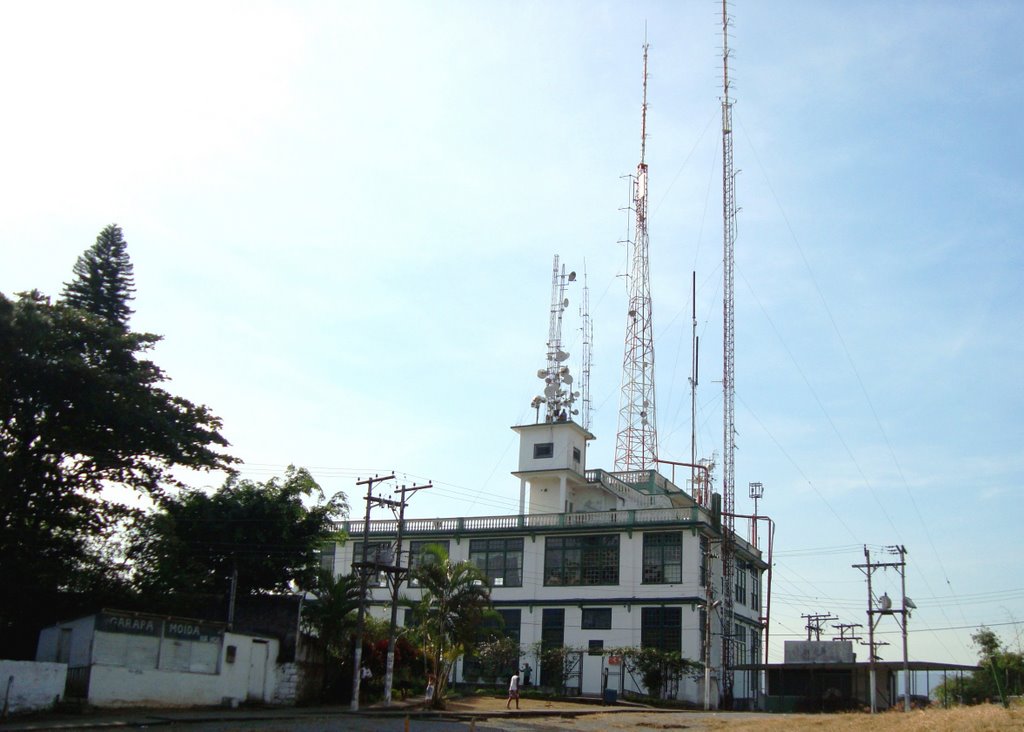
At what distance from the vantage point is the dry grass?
21531 mm

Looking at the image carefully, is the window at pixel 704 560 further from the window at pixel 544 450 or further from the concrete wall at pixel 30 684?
the concrete wall at pixel 30 684

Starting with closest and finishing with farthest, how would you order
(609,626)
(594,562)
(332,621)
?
(332,621), (609,626), (594,562)

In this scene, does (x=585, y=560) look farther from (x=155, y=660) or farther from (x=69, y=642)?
(x=69, y=642)

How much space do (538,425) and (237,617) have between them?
23.1 m

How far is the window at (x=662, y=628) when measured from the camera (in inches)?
1932

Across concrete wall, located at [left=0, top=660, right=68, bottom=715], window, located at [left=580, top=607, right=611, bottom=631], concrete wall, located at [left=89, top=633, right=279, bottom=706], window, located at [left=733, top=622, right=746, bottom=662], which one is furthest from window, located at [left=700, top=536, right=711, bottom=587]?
concrete wall, located at [left=0, top=660, right=68, bottom=715]

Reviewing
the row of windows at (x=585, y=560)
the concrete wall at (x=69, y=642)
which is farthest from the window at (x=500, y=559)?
the concrete wall at (x=69, y=642)

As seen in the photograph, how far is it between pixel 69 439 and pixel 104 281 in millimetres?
9693

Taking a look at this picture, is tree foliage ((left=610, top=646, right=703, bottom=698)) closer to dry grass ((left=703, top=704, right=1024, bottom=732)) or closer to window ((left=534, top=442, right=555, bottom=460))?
dry grass ((left=703, top=704, right=1024, bottom=732))

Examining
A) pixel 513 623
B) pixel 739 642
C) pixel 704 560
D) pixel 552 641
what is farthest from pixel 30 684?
pixel 739 642

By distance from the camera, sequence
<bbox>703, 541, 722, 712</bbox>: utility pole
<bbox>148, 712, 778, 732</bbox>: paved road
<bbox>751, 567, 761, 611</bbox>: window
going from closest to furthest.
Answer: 1. <bbox>148, 712, 778, 732</bbox>: paved road
2. <bbox>703, 541, 722, 712</bbox>: utility pole
3. <bbox>751, 567, 761, 611</bbox>: window

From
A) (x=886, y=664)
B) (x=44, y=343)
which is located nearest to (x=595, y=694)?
(x=886, y=664)

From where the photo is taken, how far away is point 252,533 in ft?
134

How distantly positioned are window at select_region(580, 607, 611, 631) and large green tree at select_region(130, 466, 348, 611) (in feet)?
50.7
